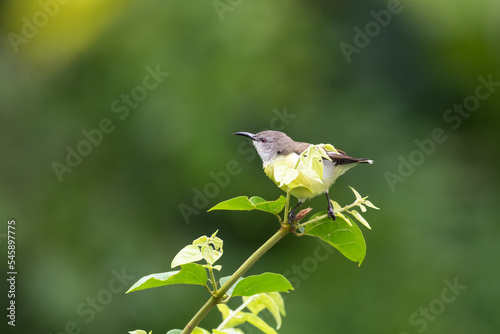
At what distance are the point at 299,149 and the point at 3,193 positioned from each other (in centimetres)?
336

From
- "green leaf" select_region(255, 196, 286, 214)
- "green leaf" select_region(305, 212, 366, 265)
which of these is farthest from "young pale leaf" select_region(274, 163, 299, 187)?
"green leaf" select_region(305, 212, 366, 265)

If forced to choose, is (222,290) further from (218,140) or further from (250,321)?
(218,140)

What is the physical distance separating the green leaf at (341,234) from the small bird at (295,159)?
1.24ft

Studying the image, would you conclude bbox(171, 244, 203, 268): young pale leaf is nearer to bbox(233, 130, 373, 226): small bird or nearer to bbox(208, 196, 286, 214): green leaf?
bbox(208, 196, 286, 214): green leaf

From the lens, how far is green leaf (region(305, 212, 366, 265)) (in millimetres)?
1254

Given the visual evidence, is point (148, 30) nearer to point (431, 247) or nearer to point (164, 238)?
point (164, 238)

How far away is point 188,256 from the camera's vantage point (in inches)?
42.3

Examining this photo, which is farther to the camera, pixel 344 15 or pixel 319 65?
pixel 344 15

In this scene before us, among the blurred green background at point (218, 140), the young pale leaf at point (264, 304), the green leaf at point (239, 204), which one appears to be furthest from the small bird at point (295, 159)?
the blurred green background at point (218, 140)

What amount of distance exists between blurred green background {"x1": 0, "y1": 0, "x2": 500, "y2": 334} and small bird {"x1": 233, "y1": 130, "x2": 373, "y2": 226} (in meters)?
1.82

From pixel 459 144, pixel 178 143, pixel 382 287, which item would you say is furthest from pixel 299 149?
pixel 459 144

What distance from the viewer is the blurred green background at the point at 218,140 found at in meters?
4.41

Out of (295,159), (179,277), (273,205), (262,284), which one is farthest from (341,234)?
(295,159)

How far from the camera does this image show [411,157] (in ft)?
15.6
